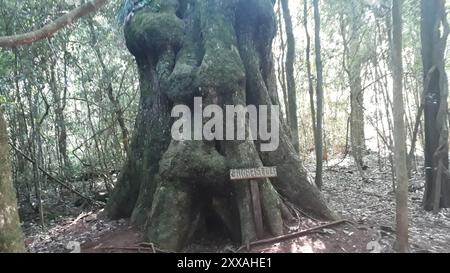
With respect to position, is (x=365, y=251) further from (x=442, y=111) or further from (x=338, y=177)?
(x=338, y=177)

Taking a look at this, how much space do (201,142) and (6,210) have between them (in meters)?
2.81

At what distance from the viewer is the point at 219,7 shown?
20.8 ft

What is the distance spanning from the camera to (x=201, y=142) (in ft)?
18.6

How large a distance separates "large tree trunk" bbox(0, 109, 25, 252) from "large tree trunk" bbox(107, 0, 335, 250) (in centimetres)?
208

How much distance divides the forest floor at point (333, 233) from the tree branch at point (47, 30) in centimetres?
299

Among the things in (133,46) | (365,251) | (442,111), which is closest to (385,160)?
(442,111)

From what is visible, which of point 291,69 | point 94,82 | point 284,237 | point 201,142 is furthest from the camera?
point 94,82

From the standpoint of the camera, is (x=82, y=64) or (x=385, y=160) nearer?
(x=82, y=64)

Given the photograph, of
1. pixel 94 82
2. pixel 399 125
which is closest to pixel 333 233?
pixel 399 125

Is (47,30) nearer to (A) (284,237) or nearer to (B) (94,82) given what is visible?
(A) (284,237)

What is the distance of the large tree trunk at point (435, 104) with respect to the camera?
702 cm

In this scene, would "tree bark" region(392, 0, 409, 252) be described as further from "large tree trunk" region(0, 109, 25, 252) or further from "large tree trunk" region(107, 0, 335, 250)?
"large tree trunk" region(0, 109, 25, 252)

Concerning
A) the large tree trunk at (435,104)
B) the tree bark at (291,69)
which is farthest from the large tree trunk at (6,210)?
the large tree trunk at (435,104)
